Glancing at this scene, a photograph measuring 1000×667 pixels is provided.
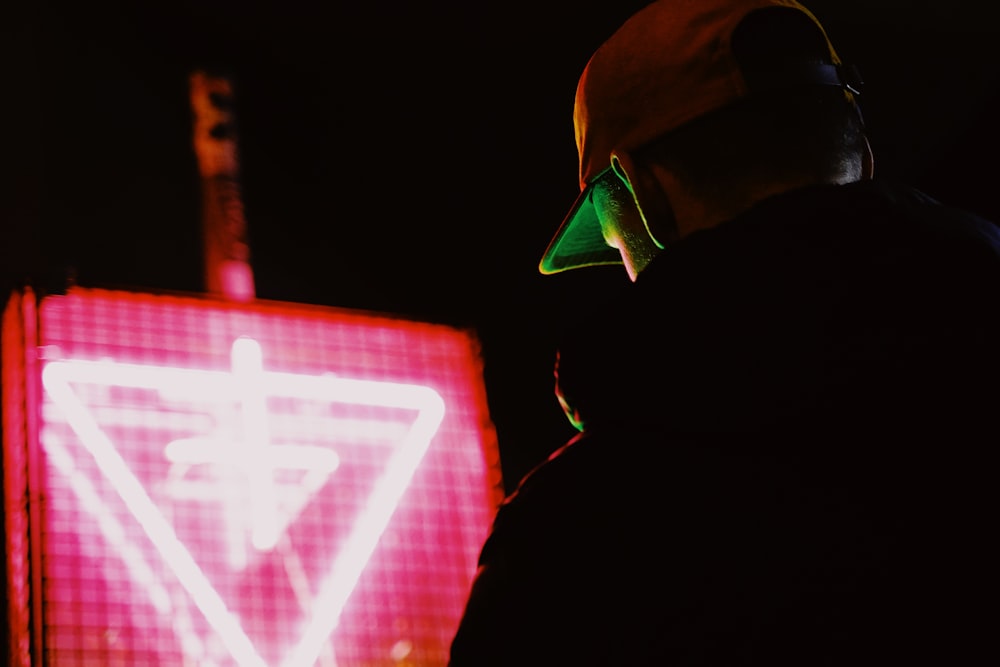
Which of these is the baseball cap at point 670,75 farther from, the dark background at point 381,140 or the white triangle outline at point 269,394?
the dark background at point 381,140

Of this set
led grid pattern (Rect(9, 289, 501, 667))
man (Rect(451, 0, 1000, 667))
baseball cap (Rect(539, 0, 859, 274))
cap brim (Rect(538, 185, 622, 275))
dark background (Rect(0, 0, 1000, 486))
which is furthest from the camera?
dark background (Rect(0, 0, 1000, 486))

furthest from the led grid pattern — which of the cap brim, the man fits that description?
the man

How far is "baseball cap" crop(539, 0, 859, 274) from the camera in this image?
104cm

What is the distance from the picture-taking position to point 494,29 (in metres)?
2.69

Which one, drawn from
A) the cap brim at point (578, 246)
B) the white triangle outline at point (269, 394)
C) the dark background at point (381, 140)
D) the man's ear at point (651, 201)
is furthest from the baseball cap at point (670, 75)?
the dark background at point (381, 140)

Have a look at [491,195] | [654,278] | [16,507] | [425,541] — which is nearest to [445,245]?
[491,195]

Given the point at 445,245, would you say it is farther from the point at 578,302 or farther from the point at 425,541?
the point at 425,541

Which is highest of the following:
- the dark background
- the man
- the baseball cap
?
the dark background

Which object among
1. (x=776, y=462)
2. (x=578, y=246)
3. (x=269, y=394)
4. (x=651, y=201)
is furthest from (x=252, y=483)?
(x=776, y=462)

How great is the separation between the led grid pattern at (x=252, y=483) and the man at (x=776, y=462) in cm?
108

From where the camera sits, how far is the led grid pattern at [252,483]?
1.78 m

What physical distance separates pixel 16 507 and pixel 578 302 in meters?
1.64

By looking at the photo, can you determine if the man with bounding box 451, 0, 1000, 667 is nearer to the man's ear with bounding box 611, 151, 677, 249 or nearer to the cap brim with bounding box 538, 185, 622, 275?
the man's ear with bounding box 611, 151, 677, 249

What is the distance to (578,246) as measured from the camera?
143cm
